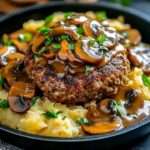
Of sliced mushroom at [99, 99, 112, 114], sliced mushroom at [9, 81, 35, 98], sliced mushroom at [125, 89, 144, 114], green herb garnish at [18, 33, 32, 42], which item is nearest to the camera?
sliced mushroom at [99, 99, 112, 114]

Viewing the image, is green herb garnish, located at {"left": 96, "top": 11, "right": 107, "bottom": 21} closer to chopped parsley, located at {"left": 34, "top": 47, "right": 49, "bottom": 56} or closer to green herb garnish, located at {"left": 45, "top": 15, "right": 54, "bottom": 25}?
green herb garnish, located at {"left": 45, "top": 15, "right": 54, "bottom": 25}

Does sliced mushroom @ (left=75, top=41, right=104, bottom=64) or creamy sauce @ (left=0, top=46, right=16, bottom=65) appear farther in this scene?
creamy sauce @ (left=0, top=46, right=16, bottom=65)

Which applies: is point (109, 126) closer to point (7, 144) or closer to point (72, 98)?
point (72, 98)

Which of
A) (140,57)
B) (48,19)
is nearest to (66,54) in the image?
(140,57)

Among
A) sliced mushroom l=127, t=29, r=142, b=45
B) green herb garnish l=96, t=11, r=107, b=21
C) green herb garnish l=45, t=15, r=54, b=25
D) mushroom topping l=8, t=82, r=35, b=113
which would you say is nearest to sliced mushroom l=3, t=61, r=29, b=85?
mushroom topping l=8, t=82, r=35, b=113

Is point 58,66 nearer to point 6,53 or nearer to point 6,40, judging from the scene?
point 6,53

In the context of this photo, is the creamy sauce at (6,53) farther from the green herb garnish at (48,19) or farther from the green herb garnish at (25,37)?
the green herb garnish at (48,19)

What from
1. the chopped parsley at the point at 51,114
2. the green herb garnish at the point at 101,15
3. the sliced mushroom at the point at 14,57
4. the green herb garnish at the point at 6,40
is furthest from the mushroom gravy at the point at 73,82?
the green herb garnish at the point at 101,15
